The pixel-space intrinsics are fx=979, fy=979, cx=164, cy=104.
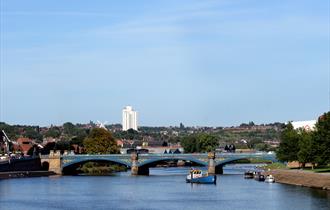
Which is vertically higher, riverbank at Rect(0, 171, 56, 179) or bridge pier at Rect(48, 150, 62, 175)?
bridge pier at Rect(48, 150, 62, 175)

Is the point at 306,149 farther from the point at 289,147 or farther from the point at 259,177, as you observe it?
the point at 289,147

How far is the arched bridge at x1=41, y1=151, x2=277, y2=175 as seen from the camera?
6919 inches

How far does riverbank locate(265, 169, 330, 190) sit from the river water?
1.73 metres

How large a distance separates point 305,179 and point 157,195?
71.8 feet

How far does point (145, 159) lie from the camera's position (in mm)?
181500

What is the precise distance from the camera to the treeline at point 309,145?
413 ft

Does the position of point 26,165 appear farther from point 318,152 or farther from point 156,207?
point 156,207

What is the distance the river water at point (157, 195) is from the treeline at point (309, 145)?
6026 millimetres

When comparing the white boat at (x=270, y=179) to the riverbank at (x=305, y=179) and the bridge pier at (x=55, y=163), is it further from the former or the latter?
the bridge pier at (x=55, y=163)

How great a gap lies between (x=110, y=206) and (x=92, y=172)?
96.3 m

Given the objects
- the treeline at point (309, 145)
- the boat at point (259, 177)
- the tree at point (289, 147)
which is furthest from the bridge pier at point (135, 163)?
the tree at point (289, 147)

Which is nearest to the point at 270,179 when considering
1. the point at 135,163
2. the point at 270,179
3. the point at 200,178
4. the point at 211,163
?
the point at 270,179

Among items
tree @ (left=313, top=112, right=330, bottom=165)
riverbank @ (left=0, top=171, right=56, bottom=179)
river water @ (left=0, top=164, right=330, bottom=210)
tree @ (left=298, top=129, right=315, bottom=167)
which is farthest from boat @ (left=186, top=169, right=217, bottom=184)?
riverbank @ (left=0, top=171, right=56, bottom=179)

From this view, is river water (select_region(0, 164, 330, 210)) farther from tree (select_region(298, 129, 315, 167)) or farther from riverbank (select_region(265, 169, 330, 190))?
tree (select_region(298, 129, 315, 167))
